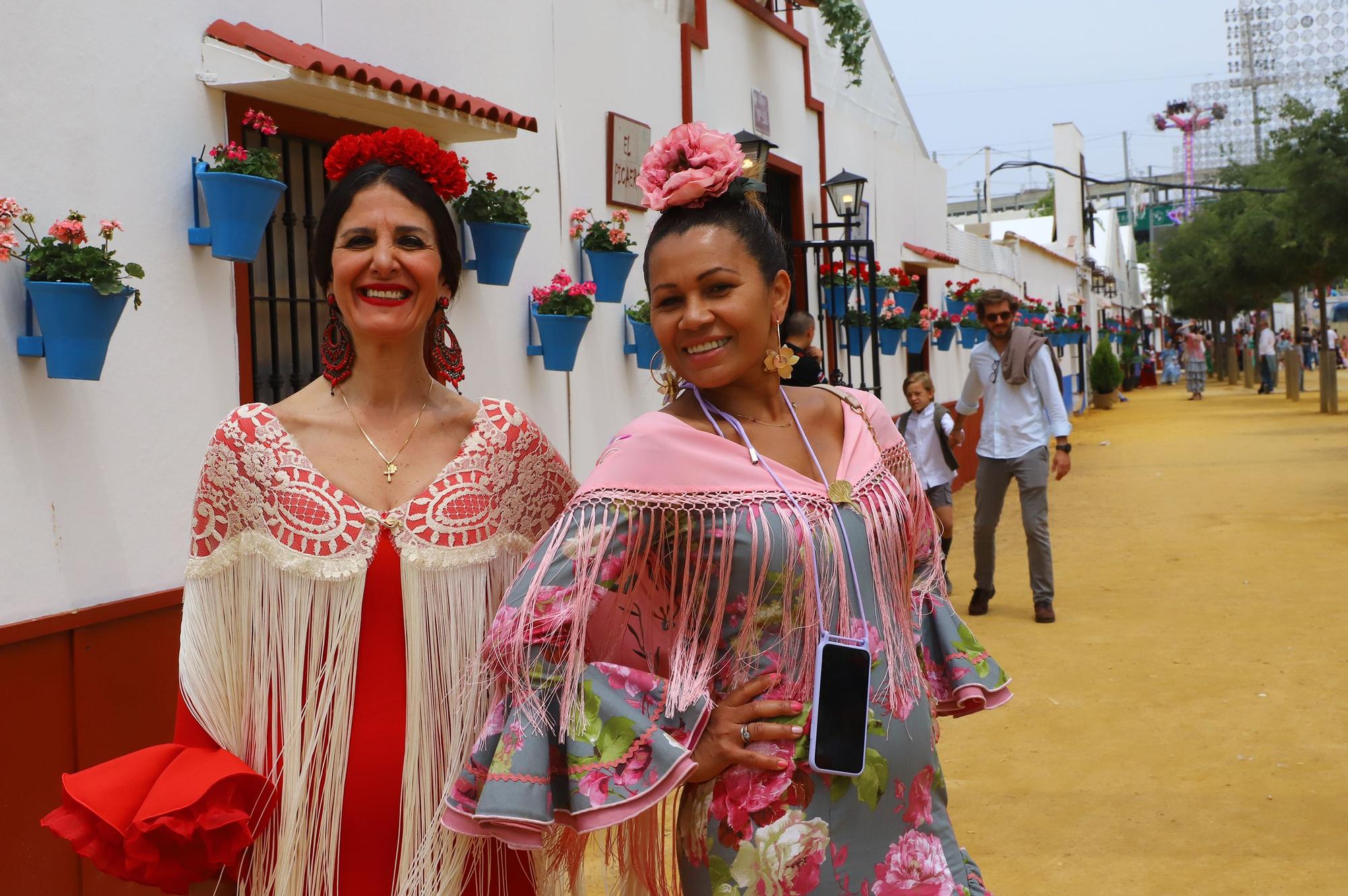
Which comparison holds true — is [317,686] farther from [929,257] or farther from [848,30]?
[929,257]

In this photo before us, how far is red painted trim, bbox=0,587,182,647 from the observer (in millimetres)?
3740

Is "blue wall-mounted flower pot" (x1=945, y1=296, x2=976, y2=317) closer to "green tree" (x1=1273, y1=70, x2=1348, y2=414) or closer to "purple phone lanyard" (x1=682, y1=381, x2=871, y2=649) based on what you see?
"green tree" (x1=1273, y1=70, x2=1348, y2=414)

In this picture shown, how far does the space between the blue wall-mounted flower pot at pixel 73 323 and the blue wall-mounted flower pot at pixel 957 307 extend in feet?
42.5

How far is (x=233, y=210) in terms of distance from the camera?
4.45 m

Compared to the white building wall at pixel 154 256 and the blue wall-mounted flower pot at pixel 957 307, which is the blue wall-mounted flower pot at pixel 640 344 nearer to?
the white building wall at pixel 154 256

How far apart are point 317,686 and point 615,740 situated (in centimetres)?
62

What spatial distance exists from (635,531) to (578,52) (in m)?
5.65

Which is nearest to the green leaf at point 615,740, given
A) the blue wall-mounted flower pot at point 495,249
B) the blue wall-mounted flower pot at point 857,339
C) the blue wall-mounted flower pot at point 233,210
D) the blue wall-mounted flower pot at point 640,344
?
the blue wall-mounted flower pot at point 233,210

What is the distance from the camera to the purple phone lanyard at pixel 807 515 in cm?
213

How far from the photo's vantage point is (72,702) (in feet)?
13.0

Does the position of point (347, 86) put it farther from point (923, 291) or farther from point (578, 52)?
point (923, 291)

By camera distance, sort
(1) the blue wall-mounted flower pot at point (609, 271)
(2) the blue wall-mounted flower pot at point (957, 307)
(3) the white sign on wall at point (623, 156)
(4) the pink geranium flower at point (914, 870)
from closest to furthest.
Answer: (4) the pink geranium flower at point (914, 870) < (1) the blue wall-mounted flower pot at point (609, 271) < (3) the white sign on wall at point (623, 156) < (2) the blue wall-mounted flower pot at point (957, 307)

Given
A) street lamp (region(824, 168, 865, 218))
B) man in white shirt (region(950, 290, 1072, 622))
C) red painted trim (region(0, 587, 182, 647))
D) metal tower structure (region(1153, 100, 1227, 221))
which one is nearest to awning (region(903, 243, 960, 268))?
street lamp (region(824, 168, 865, 218))

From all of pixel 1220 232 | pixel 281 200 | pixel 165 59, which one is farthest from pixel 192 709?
pixel 1220 232
